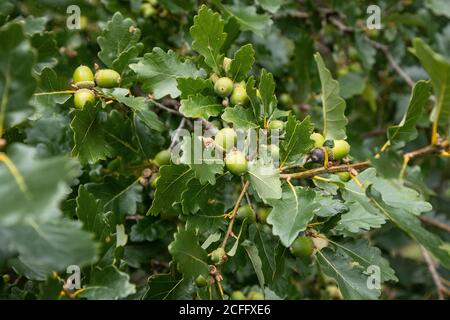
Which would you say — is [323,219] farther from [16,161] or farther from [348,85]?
[348,85]

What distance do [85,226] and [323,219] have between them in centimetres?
60

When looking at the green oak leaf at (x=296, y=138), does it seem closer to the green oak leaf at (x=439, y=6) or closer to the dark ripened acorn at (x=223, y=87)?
the dark ripened acorn at (x=223, y=87)

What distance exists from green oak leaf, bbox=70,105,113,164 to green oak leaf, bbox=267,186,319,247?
50 cm

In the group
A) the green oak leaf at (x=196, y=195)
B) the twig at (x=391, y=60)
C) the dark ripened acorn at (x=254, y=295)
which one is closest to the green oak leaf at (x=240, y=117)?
the green oak leaf at (x=196, y=195)

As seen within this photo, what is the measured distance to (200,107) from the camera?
143cm

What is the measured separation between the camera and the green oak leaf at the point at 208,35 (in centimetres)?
145

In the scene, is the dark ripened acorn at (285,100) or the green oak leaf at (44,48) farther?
the dark ripened acorn at (285,100)

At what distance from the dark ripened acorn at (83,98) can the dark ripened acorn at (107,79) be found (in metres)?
0.07

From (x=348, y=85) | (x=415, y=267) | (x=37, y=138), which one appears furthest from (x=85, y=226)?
(x=415, y=267)

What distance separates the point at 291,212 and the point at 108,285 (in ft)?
1.44

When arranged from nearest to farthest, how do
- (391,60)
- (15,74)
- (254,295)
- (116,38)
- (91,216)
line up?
(15,74) < (91,216) < (116,38) < (254,295) < (391,60)

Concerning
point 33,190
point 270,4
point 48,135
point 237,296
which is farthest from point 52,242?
point 270,4

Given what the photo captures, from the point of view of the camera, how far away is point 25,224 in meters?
0.92

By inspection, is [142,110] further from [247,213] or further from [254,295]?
[254,295]
